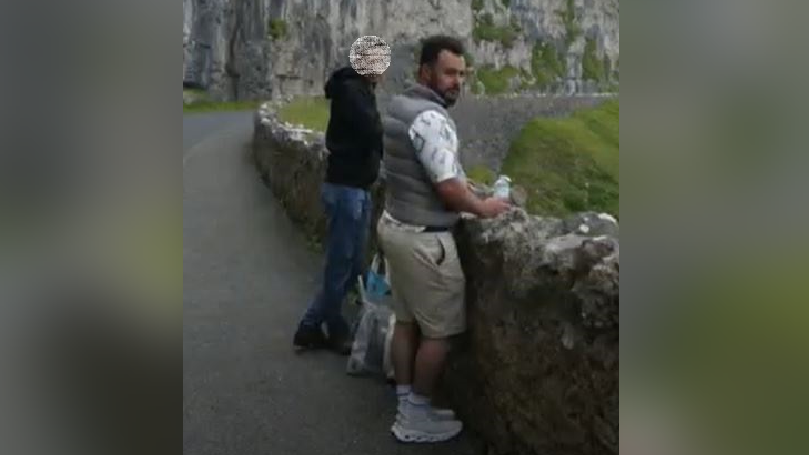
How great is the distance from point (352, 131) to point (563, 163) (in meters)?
24.7

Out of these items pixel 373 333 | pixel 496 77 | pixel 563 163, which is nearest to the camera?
pixel 373 333

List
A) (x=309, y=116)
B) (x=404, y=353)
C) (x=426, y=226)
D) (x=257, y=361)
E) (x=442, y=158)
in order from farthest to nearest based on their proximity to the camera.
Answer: (x=309, y=116), (x=257, y=361), (x=404, y=353), (x=426, y=226), (x=442, y=158)

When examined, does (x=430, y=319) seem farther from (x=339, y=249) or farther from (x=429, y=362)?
(x=339, y=249)

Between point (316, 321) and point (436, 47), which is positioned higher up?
point (436, 47)

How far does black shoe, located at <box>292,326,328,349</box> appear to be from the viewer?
14.1ft

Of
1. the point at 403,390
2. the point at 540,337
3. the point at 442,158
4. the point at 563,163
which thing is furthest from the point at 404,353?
the point at 563,163

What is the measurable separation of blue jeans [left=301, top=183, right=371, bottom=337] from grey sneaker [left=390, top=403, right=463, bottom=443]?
1.00m

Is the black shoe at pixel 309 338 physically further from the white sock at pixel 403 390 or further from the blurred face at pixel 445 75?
the blurred face at pixel 445 75

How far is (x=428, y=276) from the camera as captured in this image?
311 cm

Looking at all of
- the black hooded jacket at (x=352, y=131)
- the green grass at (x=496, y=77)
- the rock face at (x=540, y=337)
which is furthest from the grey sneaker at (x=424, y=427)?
the green grass at (x=496, y=77)

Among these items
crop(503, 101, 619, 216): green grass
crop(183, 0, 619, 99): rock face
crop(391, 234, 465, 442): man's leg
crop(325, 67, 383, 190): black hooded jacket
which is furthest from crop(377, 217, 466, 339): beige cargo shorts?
crop(183, 0, 619, 99): rock face

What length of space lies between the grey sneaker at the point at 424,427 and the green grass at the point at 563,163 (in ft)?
38.0
